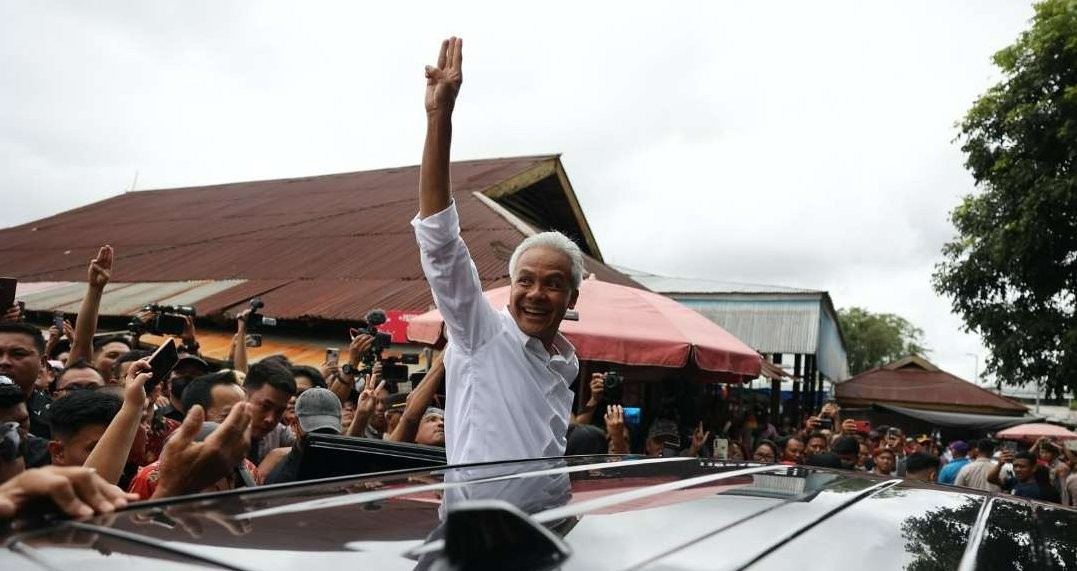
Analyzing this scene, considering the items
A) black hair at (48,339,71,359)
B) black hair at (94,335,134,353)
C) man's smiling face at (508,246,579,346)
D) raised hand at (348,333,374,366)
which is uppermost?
man's smiling face at (508,246,579,346)

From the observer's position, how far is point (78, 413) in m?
2.86

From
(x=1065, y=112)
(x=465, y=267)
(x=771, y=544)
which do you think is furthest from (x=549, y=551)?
(x=1065, y=112)

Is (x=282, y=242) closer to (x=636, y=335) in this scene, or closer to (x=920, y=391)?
(x=636, y=335)

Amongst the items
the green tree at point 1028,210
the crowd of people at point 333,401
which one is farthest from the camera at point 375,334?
the green tree at point 1028,210

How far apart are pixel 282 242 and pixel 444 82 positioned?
13969 mm

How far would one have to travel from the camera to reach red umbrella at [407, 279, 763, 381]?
6121 millimetres

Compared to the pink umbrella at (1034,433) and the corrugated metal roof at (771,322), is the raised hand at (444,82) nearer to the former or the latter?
the corrugated metal roof at (771,322)

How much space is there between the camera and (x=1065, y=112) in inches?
519

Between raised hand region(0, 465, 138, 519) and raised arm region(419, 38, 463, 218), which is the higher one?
raised arm region(419, 38, 463, 218)

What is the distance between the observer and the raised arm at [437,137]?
2027 millimetres

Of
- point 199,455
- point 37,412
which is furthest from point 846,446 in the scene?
point 199,455

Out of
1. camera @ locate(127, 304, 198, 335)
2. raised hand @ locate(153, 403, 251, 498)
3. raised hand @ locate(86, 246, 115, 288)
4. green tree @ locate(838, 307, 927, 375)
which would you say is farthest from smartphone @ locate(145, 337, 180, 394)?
green tree @ locate(838, 307, 927, 375)

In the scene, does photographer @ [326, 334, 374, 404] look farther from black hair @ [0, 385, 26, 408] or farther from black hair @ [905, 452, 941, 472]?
black hair @ [905, 452, 941, 472]

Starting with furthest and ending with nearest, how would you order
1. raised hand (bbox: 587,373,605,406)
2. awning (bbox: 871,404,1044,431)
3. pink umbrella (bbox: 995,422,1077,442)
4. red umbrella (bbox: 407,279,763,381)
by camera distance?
awning (bbox: 871,404,1044,431)
pink umbrella (bbox: 995,422,1077,442)
red umbrella (bbox: 407,279,763,381)
raised hand (bbox: 587,373,605,406)
